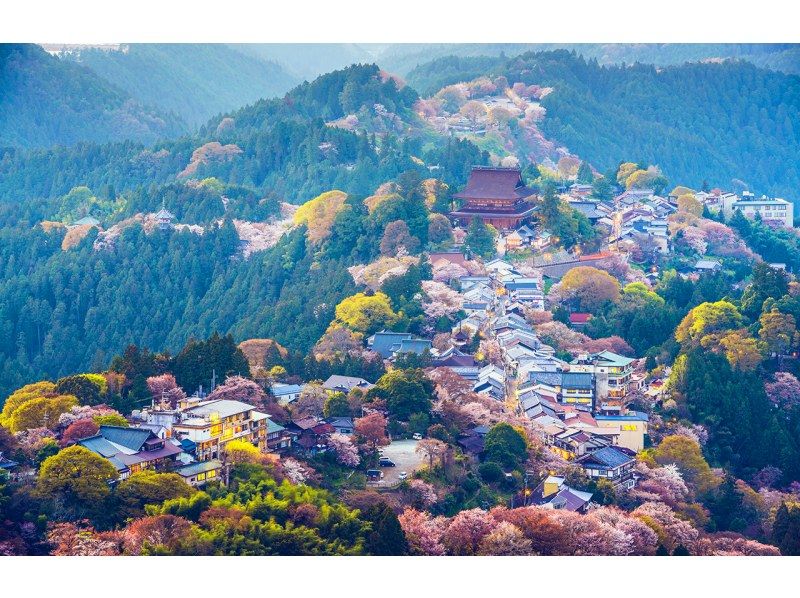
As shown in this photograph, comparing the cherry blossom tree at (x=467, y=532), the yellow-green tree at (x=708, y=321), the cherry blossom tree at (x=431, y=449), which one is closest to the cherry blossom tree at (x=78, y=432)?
the cherry blossom tree at (x=431, y=449)

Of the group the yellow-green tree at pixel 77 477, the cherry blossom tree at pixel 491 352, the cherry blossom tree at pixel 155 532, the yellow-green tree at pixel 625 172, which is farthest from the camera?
the yellow-green tree at pixel 625 172

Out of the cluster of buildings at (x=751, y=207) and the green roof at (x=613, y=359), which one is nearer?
the green roof at (x=613, y=359)

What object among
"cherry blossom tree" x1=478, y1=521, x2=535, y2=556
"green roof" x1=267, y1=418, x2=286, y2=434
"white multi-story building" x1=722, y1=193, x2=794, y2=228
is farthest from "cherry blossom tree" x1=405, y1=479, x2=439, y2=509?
"white multi-story building" x1=722, y1=193, x2=794, y2=228

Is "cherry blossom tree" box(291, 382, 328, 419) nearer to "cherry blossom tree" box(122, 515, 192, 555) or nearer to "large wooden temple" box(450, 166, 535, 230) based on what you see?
"cherry blossom tree" box(122, 515, 192, 555)

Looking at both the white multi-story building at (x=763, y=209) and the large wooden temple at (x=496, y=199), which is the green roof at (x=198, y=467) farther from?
the white multi-story building at (x=763, y=209)

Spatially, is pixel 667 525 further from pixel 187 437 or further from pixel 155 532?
pixel 155 532

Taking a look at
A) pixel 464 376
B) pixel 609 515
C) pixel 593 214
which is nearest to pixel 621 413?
pixel 464 376
